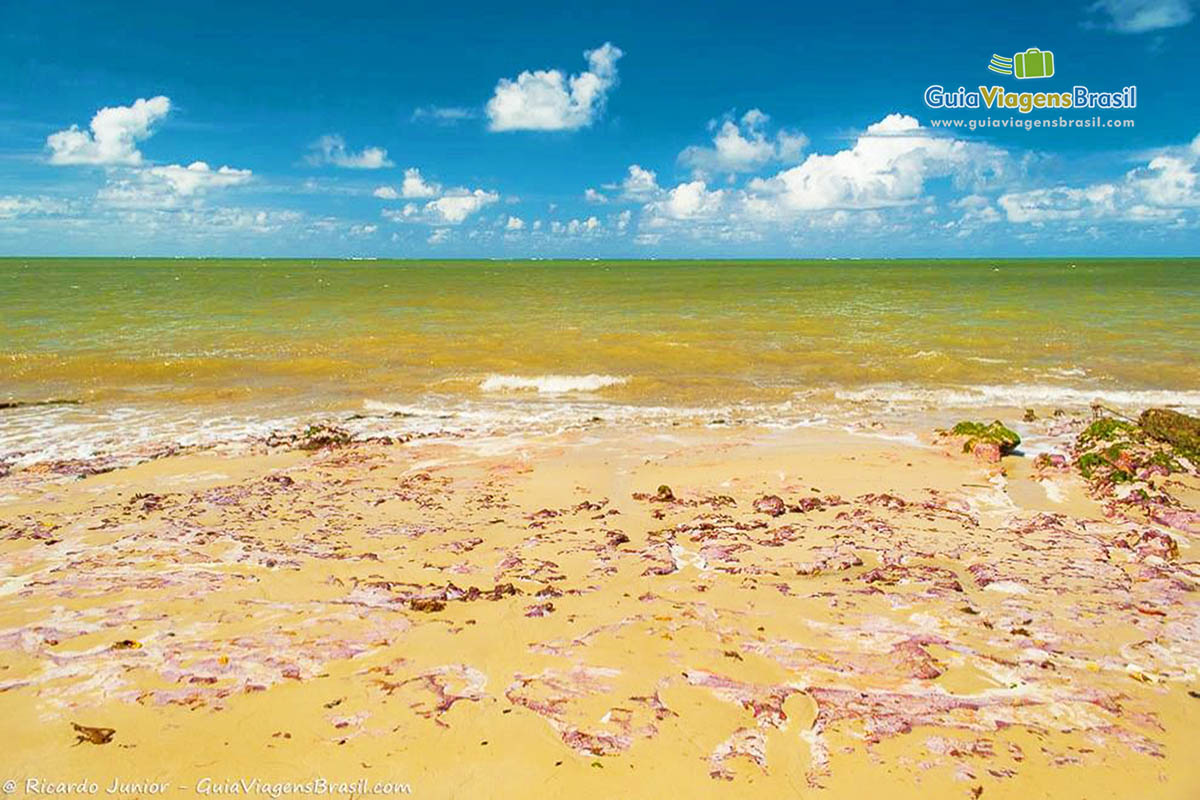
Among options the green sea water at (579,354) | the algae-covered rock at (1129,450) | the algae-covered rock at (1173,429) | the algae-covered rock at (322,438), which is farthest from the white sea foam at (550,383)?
the algae-covered rock at (1173,429)

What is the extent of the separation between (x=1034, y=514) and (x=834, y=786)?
5.45 meters

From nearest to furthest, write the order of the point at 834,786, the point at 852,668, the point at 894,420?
the point at 834,786
the point at 852,668
the point at 894,420

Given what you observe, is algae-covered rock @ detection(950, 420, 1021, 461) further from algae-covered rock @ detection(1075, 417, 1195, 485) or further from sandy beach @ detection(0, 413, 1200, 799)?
sandy beach @ detection(0, 413, 1200, 799)

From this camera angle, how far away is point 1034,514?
729cm

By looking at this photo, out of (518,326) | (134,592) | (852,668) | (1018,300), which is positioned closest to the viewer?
(852,668)

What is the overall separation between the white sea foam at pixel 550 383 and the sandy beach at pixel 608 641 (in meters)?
8.64

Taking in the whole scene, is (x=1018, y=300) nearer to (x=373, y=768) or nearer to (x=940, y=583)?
(x=940, y=583)

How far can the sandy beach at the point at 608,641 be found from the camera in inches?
134

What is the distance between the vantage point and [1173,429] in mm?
9742

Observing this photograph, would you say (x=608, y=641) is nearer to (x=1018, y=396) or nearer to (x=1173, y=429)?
(x=1173, y=429)

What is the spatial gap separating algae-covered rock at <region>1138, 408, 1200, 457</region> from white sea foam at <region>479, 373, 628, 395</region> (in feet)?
35.0

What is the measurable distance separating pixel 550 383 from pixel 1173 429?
12.5 meters

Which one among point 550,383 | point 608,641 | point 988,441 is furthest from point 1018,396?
point 608,641

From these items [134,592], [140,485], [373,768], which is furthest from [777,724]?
[140,485]
